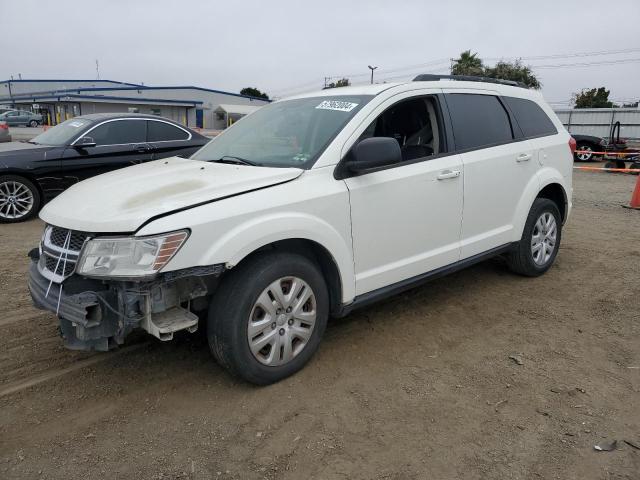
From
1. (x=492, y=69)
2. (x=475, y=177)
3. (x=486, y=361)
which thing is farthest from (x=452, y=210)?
(x=492, y=69)

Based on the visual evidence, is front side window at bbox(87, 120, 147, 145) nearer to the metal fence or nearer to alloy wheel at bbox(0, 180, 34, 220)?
alloy wheel at bbox(0, 180, 34, 220)

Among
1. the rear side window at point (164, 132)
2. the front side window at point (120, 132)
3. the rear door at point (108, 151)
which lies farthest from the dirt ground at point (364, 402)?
the rear side window at point (164, 132)

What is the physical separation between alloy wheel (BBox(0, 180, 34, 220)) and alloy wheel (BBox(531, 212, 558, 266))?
22.2ft

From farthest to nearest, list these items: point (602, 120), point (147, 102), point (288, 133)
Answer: point (147, 102) → point (602, 120) → point (288, 133)

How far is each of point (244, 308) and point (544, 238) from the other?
11.5ft

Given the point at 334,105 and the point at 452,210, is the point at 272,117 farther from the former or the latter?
the point at 452,210

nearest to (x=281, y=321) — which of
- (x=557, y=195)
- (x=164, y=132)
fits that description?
(x=557, y=195)

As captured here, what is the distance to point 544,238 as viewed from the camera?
202 inches

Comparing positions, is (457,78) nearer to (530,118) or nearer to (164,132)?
(530,118)

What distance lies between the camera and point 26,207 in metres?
7.46

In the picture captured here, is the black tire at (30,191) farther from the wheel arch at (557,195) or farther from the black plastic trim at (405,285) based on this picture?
the wheel arch at (557,195)

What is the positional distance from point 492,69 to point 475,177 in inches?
1969

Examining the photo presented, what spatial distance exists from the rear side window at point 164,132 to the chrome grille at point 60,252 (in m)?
5.42

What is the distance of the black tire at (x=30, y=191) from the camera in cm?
730
